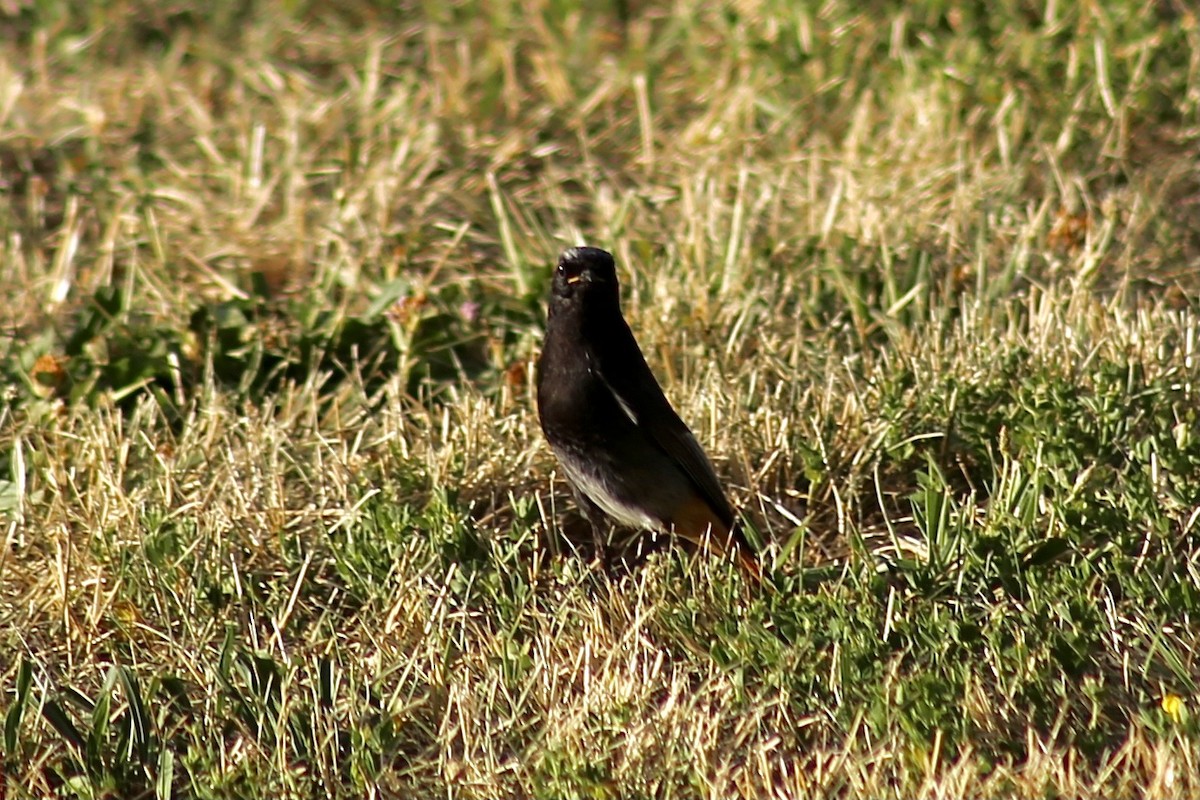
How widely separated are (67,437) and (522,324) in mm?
1520

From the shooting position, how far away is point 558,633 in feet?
12.6

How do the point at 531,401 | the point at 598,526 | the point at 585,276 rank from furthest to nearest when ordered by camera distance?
the point at 531,401
the point at 598,526
the point at 585,276

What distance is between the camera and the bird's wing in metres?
4.27

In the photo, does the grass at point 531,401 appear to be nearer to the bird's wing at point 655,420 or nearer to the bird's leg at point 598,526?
the bird's leg at point 598,526

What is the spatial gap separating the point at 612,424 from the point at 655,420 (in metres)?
0.12

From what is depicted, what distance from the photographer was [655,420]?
4305 mm

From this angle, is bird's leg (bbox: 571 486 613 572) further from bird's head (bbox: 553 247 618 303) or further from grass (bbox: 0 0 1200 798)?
bird's head (bbox: 553 247 618 303)

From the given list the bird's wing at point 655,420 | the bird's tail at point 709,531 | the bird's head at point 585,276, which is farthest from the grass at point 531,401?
the bird's head at point 585,276

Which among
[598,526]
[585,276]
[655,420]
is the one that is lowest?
[598,526]

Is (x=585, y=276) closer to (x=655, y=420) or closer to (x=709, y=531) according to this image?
(x=655, y=420)

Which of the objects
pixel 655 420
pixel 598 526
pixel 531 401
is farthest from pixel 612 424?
pixel 531 401

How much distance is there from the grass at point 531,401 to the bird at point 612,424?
170 millimetres

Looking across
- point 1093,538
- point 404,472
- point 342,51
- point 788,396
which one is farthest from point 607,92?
point 1093,538

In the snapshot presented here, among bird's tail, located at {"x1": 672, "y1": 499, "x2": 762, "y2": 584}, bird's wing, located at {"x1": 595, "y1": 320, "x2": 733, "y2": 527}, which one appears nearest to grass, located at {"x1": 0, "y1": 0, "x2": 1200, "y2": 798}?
bird's tail, located at {"x1": 672, "y1": 499, "x2": 762, "y2": 584}
